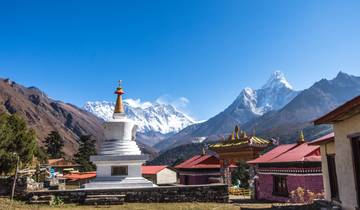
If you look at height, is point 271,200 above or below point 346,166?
below

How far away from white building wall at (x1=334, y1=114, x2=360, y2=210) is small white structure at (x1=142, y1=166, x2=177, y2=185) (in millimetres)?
41235

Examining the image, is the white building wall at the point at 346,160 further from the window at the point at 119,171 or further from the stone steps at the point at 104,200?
the window at the point at 119,171

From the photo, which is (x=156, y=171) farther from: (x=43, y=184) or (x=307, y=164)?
(x=307, y=164)

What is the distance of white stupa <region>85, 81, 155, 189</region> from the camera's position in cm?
2435

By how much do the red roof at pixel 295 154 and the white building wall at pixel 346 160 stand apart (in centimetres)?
759

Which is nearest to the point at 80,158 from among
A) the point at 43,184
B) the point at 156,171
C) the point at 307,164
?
the point at 156,171

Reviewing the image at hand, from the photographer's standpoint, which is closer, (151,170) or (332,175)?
(332,175)

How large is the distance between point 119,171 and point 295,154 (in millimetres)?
12550

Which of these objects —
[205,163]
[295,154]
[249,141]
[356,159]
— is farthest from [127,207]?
[205,163]

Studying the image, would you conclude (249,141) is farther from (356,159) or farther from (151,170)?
(151,170)

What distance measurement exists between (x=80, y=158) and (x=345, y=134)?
76122 mm

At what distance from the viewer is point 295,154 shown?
25719 millimetres

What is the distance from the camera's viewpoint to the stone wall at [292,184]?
76.7 ft

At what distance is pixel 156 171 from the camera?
5347cm
